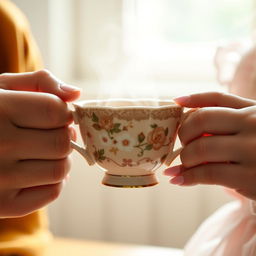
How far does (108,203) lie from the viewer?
1.47 m

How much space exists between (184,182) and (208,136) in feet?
0.23

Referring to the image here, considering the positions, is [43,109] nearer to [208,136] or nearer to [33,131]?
[33,131]

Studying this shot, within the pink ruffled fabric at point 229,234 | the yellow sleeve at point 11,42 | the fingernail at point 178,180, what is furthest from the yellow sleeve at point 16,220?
the fingernail at point 178,180

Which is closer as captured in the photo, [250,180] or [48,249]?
Answer: [250,180]

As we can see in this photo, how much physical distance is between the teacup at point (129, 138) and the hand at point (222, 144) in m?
0.03

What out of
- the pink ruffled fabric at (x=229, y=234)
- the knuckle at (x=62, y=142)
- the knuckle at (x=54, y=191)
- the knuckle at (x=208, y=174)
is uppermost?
the knuckle at (x=62, y=142)

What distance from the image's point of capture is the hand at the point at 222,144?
61cm

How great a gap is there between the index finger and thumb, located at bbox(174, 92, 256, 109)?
15 centimetres

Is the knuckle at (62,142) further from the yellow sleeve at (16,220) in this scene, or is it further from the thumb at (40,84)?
the yellow sleeve at (16,220)

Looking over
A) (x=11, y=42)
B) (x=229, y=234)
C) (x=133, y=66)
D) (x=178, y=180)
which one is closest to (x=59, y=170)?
(x=178, y=180)

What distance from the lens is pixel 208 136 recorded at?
62cm

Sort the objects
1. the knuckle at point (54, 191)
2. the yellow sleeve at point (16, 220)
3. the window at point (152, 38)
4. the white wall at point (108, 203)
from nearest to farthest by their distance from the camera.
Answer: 1. the knuckle at point (54, 191)
2. the yellow sleeve at point (16, 220)
3. the white wall at point (108, 203)
4. the window at point (152, 38)

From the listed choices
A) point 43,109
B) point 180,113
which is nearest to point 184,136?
point 180,113

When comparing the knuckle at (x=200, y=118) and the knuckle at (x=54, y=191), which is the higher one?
the knuckle at (x=200, y=118)
